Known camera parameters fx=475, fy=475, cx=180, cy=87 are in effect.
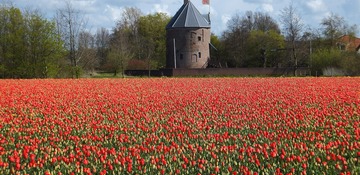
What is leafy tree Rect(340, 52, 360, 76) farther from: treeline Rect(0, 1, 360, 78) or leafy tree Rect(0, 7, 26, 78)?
leafy tree Rect(0, 7, 26, 78)

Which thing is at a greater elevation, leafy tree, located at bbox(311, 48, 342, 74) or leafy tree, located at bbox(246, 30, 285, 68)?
leafy tree, located at bbox(246, 30, 285, 68)

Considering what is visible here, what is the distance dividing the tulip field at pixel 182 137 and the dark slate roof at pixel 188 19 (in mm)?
58201

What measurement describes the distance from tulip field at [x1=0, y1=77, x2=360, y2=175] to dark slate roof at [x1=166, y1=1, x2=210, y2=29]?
5820cm

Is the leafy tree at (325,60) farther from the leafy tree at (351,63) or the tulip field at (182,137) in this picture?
the tulip field at (182,137)

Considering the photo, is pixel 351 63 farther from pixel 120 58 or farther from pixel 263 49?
pixel 120 58

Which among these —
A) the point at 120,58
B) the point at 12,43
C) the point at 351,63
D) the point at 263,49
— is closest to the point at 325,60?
the point at 351,63

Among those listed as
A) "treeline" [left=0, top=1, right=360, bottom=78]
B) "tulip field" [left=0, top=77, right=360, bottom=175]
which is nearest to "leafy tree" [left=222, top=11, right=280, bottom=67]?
"treeline" [left=0, top=1, right=360, bottom=78]

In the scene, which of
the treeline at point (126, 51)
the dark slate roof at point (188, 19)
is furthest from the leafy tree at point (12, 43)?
the dark slate roof at point (188, 19)

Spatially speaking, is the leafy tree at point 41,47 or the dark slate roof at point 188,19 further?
the dark slate roof at point 188,19

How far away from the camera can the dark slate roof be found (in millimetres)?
76650

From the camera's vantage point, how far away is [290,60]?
72.2 metres

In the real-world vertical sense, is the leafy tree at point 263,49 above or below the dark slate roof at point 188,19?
below

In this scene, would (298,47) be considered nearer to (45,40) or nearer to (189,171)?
(45,40)

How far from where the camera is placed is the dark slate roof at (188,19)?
76.7 meters
